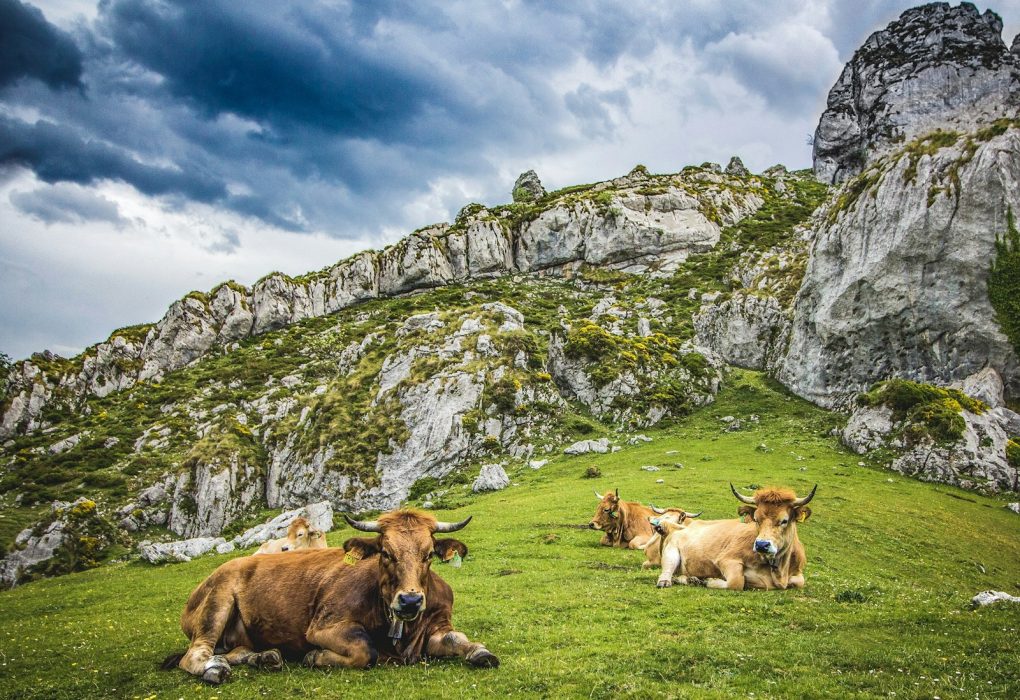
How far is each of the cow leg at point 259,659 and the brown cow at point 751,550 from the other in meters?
7.72

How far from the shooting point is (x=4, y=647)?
9.80 m

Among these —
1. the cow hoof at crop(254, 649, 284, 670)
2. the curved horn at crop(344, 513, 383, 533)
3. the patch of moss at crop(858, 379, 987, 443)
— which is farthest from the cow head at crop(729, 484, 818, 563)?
the patch of moss at crop(858, 379, 987, 443)

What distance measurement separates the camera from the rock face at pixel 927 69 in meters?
76.6

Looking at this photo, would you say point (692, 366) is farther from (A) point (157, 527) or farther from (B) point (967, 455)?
(A) point (157, 527)

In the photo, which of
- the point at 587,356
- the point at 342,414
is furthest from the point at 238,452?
the point at 587,356

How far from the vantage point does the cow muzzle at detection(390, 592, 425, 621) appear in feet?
20.1

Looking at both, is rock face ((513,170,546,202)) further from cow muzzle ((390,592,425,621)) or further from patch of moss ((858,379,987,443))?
cow muzzle ((390,592,425,621))

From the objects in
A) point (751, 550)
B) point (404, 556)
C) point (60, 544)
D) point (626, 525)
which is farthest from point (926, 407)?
point (60, 544)

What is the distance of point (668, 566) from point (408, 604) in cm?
774

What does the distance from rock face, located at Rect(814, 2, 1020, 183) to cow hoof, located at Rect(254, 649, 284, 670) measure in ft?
279

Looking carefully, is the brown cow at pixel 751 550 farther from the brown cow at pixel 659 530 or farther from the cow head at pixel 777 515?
the brown cow at pixel 659 530

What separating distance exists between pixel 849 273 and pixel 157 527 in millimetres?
58078

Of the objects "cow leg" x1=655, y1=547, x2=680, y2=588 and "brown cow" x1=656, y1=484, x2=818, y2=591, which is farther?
"cow leg" x1=655, y1=547, x2=680, y2=588

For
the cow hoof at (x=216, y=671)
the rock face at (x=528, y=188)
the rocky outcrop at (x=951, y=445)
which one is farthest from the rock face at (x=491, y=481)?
the rock face at (x=528, y=188)
